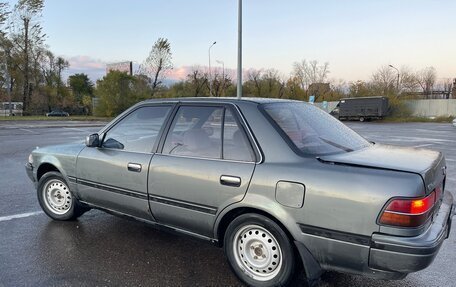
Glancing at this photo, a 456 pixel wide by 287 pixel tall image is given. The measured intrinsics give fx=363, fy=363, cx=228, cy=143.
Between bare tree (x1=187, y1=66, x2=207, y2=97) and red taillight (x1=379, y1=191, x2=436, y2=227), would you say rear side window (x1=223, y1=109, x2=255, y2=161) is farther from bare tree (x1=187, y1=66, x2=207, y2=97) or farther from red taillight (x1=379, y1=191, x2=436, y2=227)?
bare tree (x1=187, y1=66, x2=207, y2=97)

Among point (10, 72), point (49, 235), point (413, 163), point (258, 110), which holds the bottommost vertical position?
point (49, 235)

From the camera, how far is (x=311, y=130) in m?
3.37

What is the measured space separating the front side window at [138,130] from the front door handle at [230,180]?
983 mm

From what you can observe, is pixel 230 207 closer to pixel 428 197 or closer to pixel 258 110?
pixel 258 110

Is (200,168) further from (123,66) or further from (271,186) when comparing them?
(123,66)

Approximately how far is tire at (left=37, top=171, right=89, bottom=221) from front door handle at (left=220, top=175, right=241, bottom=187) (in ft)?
7.67

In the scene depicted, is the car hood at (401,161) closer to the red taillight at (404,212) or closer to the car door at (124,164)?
the red taillight at (404,212)

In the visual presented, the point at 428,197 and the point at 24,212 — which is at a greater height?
the point at 428,197

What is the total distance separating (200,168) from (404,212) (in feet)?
5.47

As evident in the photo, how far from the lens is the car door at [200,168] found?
3.09 metres

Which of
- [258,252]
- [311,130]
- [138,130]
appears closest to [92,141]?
[138,130]

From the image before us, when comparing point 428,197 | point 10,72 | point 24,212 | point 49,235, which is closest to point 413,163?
point 428,197

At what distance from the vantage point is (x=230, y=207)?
10.0 ft

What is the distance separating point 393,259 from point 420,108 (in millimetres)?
50971
